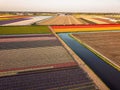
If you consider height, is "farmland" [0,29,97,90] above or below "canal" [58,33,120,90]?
above

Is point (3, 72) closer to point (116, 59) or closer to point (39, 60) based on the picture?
point (39, 60)

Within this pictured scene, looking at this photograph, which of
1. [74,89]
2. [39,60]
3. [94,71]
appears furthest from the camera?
[39,60]

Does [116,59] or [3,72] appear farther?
[116,59]

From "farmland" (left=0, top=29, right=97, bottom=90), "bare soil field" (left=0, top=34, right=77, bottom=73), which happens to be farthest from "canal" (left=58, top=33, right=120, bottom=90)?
"bare soil field" (left=0, top=34, right=77, bottom=73)

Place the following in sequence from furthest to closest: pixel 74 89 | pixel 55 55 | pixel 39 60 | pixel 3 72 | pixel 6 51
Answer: pixel 6 51
pixel 55 55
pixel 39 60
pixel 3 72
pixel 74 89

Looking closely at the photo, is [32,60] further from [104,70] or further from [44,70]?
[104,70]

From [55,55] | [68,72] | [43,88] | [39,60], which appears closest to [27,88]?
[43,88]

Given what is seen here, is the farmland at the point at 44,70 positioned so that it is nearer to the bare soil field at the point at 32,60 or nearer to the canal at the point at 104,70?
the bare soil field at the point at 32,60

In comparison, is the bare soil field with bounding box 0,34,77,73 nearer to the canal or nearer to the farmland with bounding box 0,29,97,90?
the farmland with bounding box 0,29,97,90

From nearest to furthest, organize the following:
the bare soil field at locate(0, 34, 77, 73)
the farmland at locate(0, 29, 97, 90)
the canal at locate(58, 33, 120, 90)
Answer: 1. the farmland at locate(0, 29, 97, 90)
2. the canal at locate(58, 33, 120, 90)
3. the bare soil field at locate(0, 34, 77, 73)

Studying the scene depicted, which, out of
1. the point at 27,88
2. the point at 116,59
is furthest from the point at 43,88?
the point at 116,59
